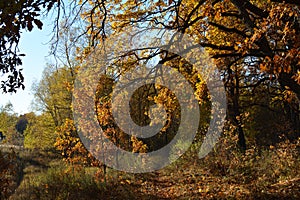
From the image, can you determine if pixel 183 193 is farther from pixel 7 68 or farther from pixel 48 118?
pixel 48 118

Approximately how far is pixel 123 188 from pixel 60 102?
19.6 metres

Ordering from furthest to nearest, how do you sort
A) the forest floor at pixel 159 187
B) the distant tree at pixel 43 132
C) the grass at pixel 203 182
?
the distant tree at pixel 43 132 → the grass at pixel 203 182 → the forest floor at pixel 159 187

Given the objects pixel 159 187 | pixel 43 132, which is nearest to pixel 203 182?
pixel 159 187

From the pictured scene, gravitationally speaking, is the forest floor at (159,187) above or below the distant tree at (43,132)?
below

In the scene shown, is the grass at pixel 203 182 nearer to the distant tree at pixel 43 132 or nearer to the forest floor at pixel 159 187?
the forest floor at pixel 159 187

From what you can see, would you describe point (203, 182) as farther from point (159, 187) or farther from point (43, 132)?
point (43, 132)

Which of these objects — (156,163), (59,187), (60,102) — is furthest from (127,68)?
(60,102)

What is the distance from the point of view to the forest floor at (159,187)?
8688 millimetres

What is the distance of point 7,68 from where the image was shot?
4.26 meters

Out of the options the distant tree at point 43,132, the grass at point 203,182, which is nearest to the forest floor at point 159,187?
the grass at point 203,182

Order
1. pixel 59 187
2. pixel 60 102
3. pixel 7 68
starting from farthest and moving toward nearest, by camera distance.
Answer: pixel 60 102
pixel 59 187
pixel 7 68

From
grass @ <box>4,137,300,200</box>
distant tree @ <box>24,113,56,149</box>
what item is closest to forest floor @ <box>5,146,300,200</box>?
grass @ <box>4,137,300,200</box>

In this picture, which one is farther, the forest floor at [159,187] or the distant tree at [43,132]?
the distant tree at [43,132]

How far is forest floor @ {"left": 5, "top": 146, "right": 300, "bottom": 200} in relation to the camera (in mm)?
8688
